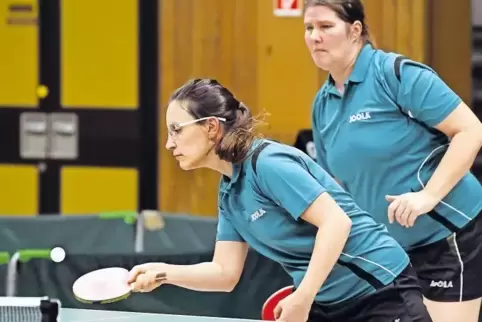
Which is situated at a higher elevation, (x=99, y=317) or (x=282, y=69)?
(x=282, y=69)

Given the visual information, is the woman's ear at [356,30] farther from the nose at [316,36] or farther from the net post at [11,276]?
the net post at [11,276]

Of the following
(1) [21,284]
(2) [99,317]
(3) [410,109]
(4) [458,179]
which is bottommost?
(1) [21,284]

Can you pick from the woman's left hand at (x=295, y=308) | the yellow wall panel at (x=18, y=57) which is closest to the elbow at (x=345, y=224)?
the woman's left hand at (x=295, y=308)

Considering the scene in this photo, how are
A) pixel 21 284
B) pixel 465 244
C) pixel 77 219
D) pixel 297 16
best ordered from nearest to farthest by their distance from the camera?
pixel 465 244
pixel 21 284
pixel 77 219
pixel 297 16

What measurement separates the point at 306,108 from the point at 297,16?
0.57m

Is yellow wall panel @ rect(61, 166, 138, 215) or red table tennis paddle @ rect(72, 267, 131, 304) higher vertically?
red table tennis paddle @ rect(72, 267, 131, 304)

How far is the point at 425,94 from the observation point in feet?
9.58

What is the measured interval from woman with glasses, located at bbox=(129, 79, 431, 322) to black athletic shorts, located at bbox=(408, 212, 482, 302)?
1.35ft

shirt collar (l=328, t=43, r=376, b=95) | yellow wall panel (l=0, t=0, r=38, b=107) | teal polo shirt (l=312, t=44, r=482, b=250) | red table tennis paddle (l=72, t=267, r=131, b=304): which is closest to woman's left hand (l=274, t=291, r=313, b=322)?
red table tennis paddle (l=72, t=267, r=131, b=304)

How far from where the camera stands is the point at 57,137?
723cm

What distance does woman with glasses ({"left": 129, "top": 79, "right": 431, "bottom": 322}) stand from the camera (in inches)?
102

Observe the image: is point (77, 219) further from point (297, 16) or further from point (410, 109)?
point (410, 109)

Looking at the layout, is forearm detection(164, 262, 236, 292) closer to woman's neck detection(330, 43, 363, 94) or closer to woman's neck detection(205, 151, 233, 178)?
woman's neck detection(205, 151, 233, 178)

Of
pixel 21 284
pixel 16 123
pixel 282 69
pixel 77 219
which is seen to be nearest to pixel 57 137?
pixel 16 123
